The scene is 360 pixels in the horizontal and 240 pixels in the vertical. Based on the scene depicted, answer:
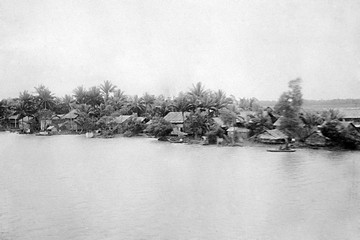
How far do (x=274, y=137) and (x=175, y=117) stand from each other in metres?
7.79

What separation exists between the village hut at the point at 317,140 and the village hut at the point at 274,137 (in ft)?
3.41

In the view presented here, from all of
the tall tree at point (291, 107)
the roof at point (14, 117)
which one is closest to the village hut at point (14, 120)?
the roof at point (14, 117)

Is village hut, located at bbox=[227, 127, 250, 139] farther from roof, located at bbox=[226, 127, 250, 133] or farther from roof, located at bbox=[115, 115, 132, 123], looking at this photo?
roof, located at bbox=[115, 115, 132, 123]

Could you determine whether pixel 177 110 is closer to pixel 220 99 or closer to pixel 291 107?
pixel 220 99

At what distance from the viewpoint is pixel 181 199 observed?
6.53 metres

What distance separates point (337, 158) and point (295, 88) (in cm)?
353

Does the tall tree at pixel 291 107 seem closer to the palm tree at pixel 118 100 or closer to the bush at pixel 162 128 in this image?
the bush at pixel 162 128

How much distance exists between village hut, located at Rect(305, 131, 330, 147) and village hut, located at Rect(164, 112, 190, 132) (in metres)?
7.50

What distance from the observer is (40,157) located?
1256 cm

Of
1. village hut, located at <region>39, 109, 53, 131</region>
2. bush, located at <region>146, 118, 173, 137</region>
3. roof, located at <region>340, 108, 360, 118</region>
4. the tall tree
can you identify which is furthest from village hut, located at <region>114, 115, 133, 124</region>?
roof, located at <region>340, 108, 360, 118</region>

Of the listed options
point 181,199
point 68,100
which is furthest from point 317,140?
point 68,100

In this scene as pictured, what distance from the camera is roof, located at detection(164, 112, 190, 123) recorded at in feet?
69.8

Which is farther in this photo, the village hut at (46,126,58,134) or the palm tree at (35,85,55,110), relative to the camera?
the palm tree at (35,85,55,110)

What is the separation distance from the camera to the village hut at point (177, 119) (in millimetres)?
20489
